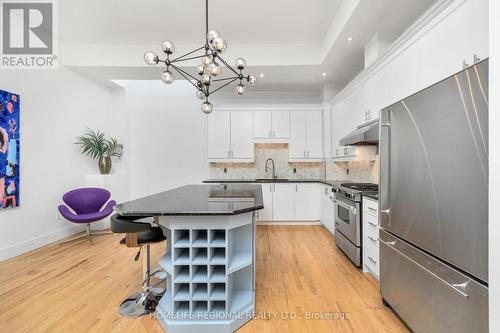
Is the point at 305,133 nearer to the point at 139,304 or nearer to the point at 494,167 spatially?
the point at 494,167

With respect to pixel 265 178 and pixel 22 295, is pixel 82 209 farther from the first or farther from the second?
pixel 265 178

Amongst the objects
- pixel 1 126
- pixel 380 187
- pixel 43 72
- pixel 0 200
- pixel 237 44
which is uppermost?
pixel 237 44

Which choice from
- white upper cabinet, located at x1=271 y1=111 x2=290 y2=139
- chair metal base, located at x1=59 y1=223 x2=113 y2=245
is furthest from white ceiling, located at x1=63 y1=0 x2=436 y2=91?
→ chair metal base, located at x1=59 y1=223 x2=113 y2=245

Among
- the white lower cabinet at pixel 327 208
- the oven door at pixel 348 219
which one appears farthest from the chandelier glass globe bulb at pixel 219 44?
the white lower cabinet at pixel 327 208

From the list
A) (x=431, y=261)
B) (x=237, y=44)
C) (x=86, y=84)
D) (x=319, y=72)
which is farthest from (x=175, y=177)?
(x=431, y=261)

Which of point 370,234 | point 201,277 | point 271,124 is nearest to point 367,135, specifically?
point 370,234

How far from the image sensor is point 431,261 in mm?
1421

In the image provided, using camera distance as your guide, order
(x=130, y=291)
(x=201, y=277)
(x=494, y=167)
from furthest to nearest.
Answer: (x=130, y=291)
(x=201, y=277)
(x=494, y=167)

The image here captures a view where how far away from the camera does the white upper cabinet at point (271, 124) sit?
4.88 metres

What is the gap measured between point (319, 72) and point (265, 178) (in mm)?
2417

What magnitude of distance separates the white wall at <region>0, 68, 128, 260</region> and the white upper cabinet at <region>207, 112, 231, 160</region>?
233 cm

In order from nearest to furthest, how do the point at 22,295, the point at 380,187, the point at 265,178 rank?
the point at 380,187 → the point at 22,295 → the point at 265,178

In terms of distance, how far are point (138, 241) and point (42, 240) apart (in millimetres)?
2754

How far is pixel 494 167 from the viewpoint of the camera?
38.8 inches
